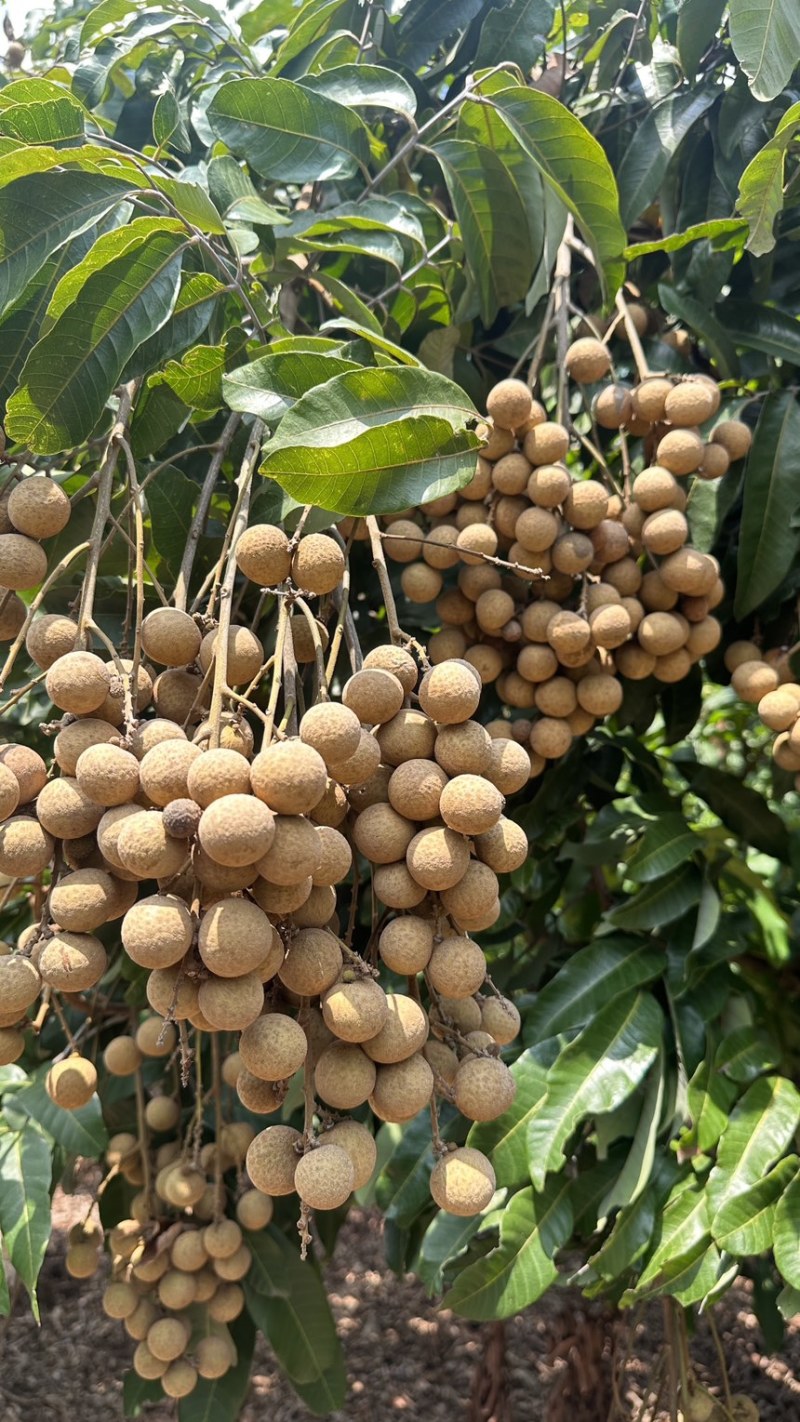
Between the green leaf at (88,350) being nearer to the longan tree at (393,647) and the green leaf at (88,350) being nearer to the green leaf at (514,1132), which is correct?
the longan tree at (393,647)

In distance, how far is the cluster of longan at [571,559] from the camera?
3.36 feet

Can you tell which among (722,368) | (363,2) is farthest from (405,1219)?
(363,2)

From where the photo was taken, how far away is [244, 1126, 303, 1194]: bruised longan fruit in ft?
2.06

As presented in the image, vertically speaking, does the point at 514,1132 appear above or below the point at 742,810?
below

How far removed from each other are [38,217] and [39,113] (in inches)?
3.2

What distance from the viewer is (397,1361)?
2.43 metres

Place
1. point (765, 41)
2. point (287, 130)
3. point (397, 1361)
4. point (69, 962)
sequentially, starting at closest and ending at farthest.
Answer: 1. point (69, 962)
2. point (765, 41)
3. point (287, 130)
4. point (397, 1361)

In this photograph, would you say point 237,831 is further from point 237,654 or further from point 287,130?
point 287,130

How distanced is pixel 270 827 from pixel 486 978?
0.80 ft

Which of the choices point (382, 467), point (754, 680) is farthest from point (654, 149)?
point (382, 467)

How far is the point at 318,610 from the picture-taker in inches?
34.1

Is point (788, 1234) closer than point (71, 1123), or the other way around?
point (788, 1234)

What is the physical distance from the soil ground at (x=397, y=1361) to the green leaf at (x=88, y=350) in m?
1.78

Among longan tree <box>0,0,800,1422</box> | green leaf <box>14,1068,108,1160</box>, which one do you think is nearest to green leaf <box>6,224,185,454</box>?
longan tree <box>0,0,800,1422</box>
